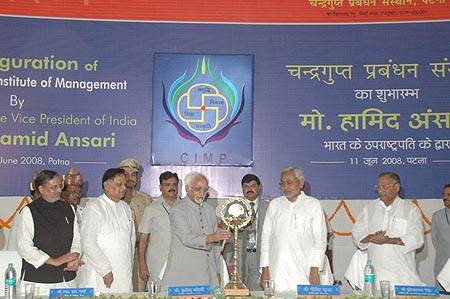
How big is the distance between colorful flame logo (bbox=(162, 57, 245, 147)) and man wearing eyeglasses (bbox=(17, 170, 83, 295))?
102 inches

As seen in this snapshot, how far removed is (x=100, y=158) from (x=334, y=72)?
265cm

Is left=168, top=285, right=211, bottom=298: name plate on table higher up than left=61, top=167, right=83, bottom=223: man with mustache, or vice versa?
left=61, top=167, right=83, bottom=223: man with mustache

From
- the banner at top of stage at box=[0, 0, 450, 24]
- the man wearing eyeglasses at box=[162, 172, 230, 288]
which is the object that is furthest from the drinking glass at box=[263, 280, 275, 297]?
the banner at top of stage at box=[0, 0, 450, 24]

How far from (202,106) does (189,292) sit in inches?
138

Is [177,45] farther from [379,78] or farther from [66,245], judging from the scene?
[66,245]

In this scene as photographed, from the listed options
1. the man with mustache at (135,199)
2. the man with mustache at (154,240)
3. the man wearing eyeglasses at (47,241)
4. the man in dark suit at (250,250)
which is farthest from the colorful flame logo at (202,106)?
the man wearing eyeglasses at (47,241)

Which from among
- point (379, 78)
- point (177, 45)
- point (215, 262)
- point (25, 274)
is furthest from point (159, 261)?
point (379, 78)

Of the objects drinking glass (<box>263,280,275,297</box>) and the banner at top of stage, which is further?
the banner at top of stage

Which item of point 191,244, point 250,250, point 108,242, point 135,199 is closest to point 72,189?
point 135,199

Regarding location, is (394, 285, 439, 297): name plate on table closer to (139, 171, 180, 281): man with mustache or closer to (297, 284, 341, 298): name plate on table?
(297, 284, 341, 298): name plate on table

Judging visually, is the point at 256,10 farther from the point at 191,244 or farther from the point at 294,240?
the point at 191,244

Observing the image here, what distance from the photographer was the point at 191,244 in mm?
4953

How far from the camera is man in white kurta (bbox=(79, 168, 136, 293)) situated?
4.97 metres

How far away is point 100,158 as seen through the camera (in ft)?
23.9
